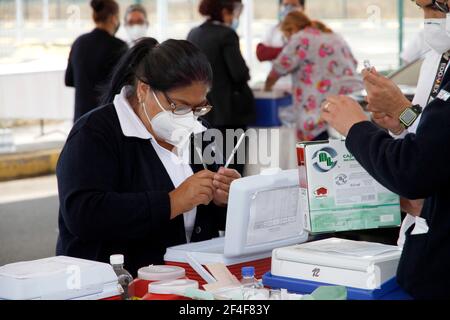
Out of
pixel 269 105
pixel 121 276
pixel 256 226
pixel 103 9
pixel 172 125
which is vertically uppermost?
pixel 103 9

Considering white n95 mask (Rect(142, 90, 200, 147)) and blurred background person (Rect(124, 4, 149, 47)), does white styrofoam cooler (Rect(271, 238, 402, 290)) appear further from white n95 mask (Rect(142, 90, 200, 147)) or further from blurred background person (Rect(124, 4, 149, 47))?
blurred background person (Rect(124, 4, 149, 47))

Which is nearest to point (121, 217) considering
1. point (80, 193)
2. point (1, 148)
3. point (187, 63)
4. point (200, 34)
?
point (80, 193)

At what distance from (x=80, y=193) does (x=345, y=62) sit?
4214 millimetres

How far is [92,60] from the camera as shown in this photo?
21.2ft

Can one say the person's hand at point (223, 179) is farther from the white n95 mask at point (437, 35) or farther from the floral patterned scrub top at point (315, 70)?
the floral patterned scrub top at point (315, 70)

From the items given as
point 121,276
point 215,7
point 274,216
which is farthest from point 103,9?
point 121,276

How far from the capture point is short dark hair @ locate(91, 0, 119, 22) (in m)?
6.60

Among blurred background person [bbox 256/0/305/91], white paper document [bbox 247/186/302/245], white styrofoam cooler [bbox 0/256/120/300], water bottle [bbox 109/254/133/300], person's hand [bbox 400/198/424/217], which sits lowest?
water bottle [bbox 109/254/133/300]

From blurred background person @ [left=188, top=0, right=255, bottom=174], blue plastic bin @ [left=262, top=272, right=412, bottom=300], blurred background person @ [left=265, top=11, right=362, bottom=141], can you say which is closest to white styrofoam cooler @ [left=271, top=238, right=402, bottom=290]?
blue plastic bin @ [left=262, top=272, right=412, bottom=300]

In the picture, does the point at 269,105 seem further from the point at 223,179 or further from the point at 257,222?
the point at 257,222

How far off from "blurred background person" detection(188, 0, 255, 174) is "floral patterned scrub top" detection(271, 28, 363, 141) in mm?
321

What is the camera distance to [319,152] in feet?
7.85

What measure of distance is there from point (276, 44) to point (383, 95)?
5.99m

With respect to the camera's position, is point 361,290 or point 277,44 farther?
point 277,44
